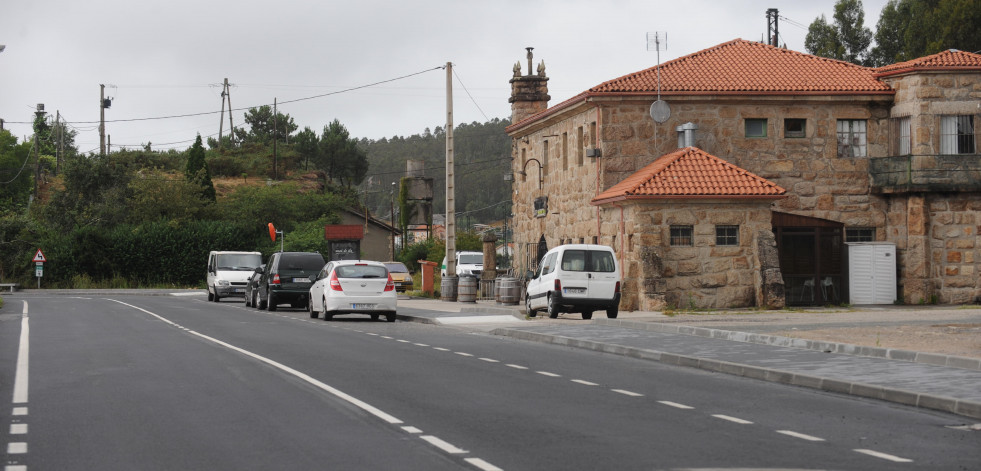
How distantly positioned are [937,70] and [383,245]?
5466cm

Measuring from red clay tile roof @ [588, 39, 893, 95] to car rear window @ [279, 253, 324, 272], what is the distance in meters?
10.4

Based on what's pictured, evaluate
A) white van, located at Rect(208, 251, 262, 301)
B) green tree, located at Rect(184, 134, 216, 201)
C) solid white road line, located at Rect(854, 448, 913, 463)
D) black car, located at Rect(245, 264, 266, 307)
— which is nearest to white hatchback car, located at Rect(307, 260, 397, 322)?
black car, located at Rect(245, 264, 266, 307)

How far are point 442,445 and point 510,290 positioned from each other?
27347 millimetres

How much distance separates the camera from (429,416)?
11.2 meters

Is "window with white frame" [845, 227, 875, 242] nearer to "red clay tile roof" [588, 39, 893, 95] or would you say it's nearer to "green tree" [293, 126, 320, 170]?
"red clay tile roof" [588, 39, 893, 95]

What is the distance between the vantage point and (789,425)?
1090 centimetres

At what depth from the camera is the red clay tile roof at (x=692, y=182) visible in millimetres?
32375

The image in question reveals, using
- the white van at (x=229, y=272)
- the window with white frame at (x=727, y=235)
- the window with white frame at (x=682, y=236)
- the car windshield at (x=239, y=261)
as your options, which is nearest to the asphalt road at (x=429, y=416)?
the window with white frame at (x=682, y=236)

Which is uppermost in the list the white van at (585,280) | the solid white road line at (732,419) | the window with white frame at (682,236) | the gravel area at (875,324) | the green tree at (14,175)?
the green tree at (14,175)

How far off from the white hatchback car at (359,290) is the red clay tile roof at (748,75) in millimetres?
10115

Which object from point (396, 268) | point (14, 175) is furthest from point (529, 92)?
point (14, 175)

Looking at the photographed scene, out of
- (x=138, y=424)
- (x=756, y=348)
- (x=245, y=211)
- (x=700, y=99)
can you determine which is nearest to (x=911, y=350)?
(x=756, y=348)

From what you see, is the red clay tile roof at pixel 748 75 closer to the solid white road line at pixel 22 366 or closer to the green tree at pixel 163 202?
the solid white road line at pixel 22 366

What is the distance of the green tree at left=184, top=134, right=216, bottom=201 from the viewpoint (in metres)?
75.7
